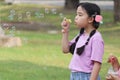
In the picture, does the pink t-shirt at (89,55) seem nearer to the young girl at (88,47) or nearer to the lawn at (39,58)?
the young girl at (88,47)

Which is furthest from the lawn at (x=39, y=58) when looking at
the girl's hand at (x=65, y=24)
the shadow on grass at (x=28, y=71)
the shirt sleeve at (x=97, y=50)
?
the shirt sleeve at (x=97, y=50)

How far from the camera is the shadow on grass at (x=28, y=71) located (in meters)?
9.08

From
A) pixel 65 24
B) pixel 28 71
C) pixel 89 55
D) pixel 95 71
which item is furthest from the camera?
pixel 28 71

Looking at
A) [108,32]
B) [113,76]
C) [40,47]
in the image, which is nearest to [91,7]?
[113,76]

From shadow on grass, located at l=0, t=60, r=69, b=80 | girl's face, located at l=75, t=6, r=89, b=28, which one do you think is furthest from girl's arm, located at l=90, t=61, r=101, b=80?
shadow on grass, located at l=0, t=60, r=69, b=80

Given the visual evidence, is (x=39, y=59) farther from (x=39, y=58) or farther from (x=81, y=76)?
(x=81, y=76)

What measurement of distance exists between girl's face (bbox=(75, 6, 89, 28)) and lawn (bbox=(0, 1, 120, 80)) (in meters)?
3.97

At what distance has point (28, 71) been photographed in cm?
973

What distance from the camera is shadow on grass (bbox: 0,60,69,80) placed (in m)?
9.08

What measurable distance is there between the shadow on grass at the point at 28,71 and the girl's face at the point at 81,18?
397cm

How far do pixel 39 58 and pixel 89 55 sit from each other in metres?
6.87

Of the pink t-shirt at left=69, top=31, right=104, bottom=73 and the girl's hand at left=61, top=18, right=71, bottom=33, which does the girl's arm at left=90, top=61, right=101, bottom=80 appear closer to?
the pink t-shirt at left=69, top=31, right=104, bottom=73

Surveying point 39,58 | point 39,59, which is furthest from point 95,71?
point 39,58

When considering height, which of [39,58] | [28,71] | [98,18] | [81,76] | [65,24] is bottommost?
[39,58]
